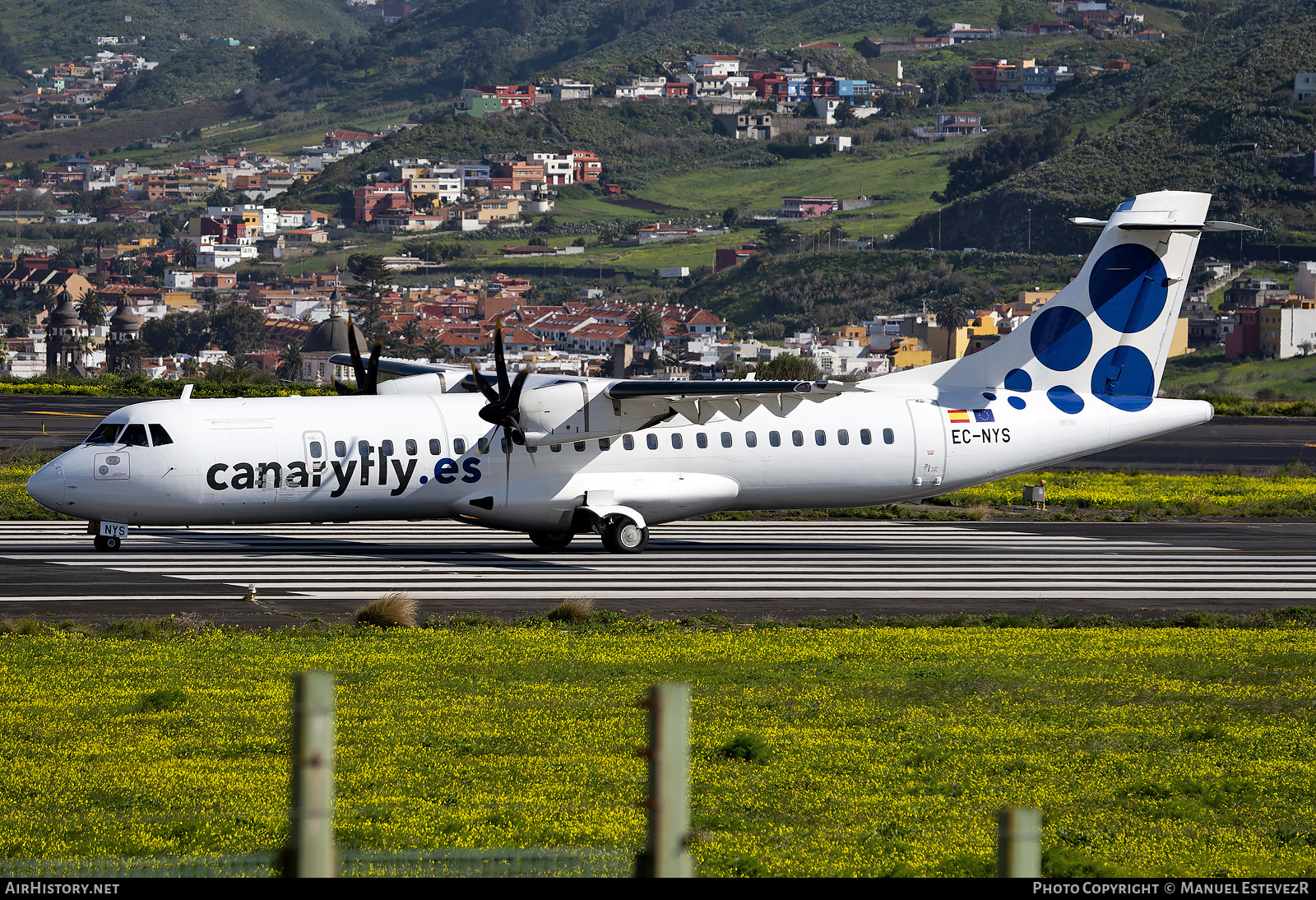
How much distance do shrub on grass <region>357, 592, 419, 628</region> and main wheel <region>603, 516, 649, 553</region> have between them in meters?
8.75

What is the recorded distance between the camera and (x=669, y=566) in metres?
26.8

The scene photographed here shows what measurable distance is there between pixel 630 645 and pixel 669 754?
1314cm

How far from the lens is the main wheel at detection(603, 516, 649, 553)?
2809 cm

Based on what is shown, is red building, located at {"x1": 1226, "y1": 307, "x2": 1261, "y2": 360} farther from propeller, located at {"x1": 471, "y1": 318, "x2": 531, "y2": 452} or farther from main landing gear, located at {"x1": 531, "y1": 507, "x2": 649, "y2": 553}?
propeller, located at {"x1": 471, "y1": 318, "x2": 531, "y2": 452}

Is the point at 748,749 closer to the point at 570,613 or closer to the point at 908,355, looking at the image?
the point at 570,613

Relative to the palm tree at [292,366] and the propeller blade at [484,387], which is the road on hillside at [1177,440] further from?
the palm tree at [292,366]

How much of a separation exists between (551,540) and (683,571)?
3.90m

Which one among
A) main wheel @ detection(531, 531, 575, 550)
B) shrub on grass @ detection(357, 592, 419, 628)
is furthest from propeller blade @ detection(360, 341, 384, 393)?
shrub on grass @ detection(357, 592, 419, 628)

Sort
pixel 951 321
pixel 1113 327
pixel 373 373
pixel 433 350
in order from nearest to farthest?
pixel 373 373 < pixel 1113 327 < pixel 951 321 < pixel 433 350

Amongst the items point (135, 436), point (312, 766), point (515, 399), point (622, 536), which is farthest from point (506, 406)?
point (312, 766)

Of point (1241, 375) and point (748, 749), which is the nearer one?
point (748, 749)

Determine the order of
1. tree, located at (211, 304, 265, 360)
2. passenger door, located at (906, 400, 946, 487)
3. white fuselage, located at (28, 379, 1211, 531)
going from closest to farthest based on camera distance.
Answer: white fuselage, located at (28, 379, 1211, 531) → passenger door, located at (906, 400, 946, 487) → tree, located at (211, 304, 265, 360)

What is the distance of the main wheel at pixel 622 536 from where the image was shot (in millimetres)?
28094

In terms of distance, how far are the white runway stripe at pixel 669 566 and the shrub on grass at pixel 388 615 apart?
8.88ft
